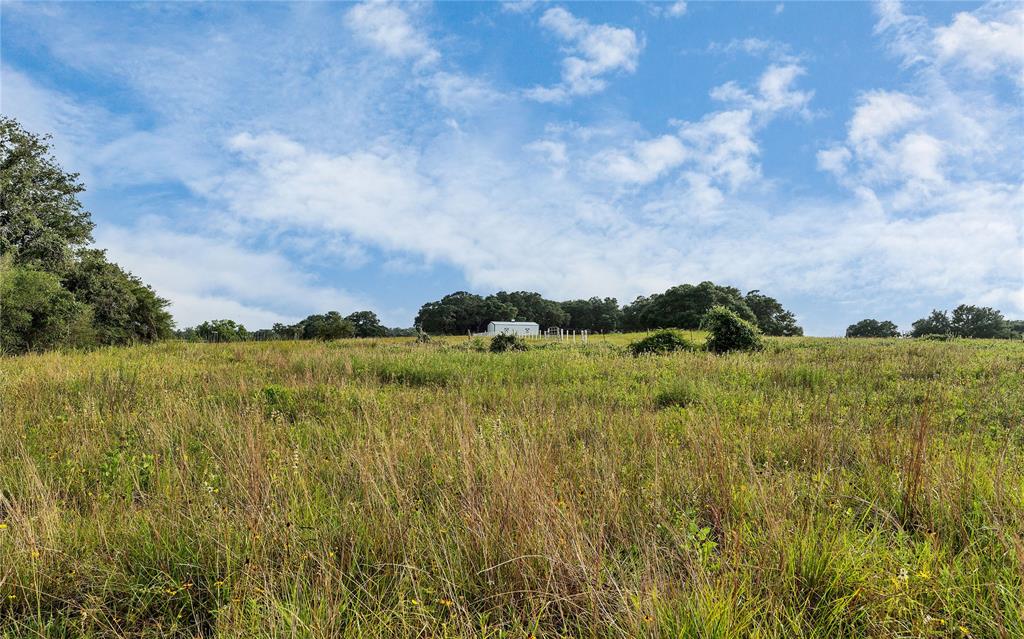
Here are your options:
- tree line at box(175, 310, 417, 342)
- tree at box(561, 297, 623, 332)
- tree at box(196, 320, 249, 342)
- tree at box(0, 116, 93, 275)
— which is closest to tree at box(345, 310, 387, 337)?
tree line at box(175, 310, 417, 342)

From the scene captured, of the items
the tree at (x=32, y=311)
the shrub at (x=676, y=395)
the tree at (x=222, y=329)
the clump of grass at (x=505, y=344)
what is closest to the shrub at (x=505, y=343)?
the clump of grass at (x=505, y=344)

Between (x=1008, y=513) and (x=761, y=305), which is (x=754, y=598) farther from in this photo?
(x=761, y=305)

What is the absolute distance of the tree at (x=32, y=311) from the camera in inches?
978

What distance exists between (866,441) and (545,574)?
4.19 meters

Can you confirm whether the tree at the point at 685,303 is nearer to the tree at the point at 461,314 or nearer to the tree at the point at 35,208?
the tree at the point at 461,314

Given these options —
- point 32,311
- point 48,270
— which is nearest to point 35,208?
point 48,270

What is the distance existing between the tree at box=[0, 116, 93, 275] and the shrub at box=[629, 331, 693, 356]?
3742 centimetres

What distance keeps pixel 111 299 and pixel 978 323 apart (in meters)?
115

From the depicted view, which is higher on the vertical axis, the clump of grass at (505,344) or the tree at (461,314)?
the tree at (461,314)

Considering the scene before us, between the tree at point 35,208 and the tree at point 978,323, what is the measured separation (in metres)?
108

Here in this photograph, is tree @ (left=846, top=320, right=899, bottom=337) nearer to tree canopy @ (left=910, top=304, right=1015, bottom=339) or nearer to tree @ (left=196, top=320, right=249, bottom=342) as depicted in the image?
tree canopy @ (left=910, top=304, right=1015, bottom=339)

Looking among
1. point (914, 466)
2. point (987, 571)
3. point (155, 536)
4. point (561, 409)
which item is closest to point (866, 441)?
→ point (914, 466)

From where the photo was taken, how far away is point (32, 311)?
86.4 feet

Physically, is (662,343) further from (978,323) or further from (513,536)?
(978,323)
